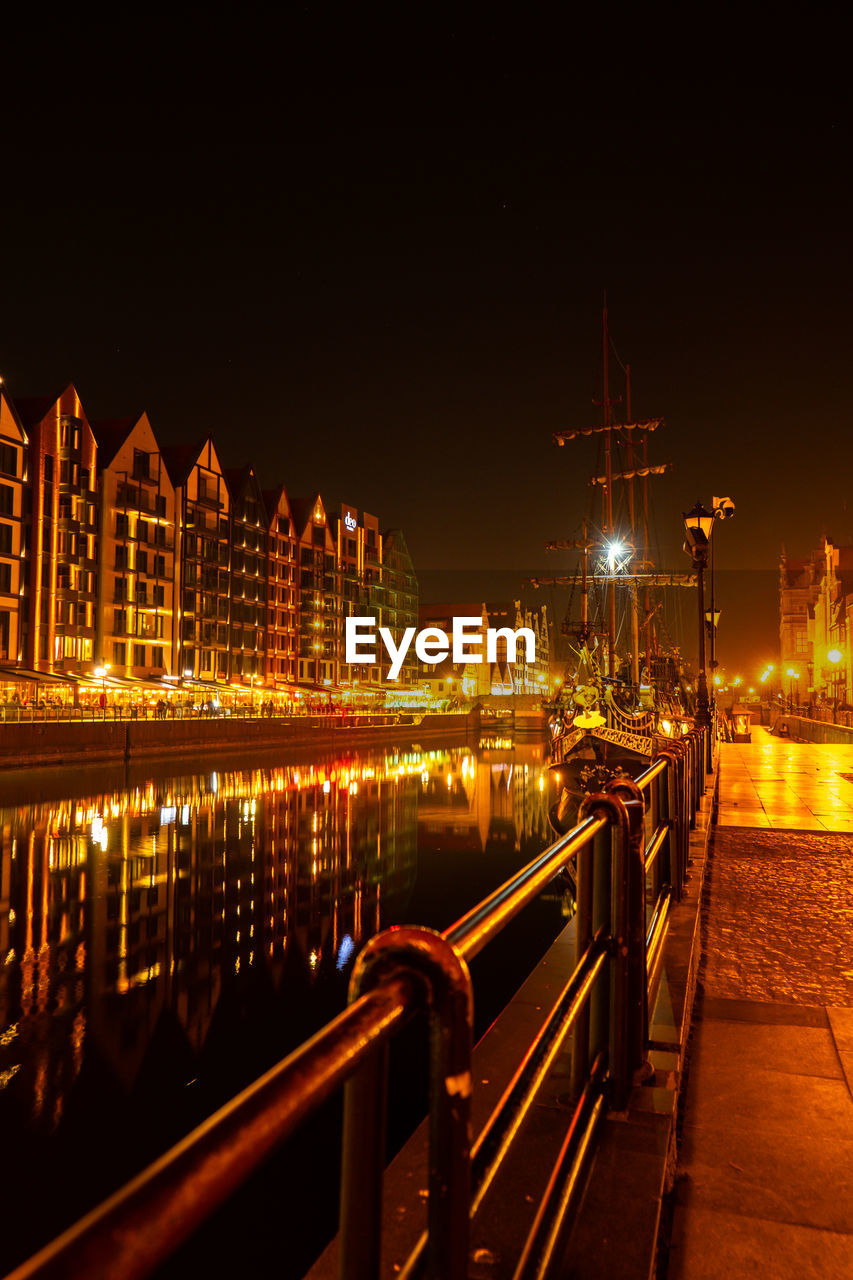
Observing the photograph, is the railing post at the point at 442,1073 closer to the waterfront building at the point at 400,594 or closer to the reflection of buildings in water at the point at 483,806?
the reflection of buildings in water at the point at 483,806

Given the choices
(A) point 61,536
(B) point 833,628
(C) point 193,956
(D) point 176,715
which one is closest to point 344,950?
(C) point 193,956

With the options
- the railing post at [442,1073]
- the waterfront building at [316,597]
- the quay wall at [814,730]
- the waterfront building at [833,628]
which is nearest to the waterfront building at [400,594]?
the waterfront building at [316,597]

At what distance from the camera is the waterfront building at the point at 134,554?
59281 mm

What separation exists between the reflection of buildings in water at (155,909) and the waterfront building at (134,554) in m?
31.6

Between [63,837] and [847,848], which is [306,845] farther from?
[847,848]

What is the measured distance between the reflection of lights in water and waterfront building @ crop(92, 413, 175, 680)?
47.8m

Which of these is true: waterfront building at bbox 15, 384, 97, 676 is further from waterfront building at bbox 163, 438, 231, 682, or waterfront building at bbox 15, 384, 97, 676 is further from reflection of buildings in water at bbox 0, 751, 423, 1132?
reflection of buildings in water at bbox 0, 751, 423, 1132

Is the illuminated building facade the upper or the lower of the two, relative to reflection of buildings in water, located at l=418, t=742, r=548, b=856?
upper

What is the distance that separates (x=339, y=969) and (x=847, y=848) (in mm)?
6750

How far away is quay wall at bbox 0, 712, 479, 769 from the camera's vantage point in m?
36.7

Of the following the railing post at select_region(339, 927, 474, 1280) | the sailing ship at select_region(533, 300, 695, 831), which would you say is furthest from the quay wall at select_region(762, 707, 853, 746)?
the railing post at select_region(339, 927, 474, 1280)

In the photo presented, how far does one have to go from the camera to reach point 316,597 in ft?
294

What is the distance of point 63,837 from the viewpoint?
2128 cm

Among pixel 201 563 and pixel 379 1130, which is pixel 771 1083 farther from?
pixel 201 563
